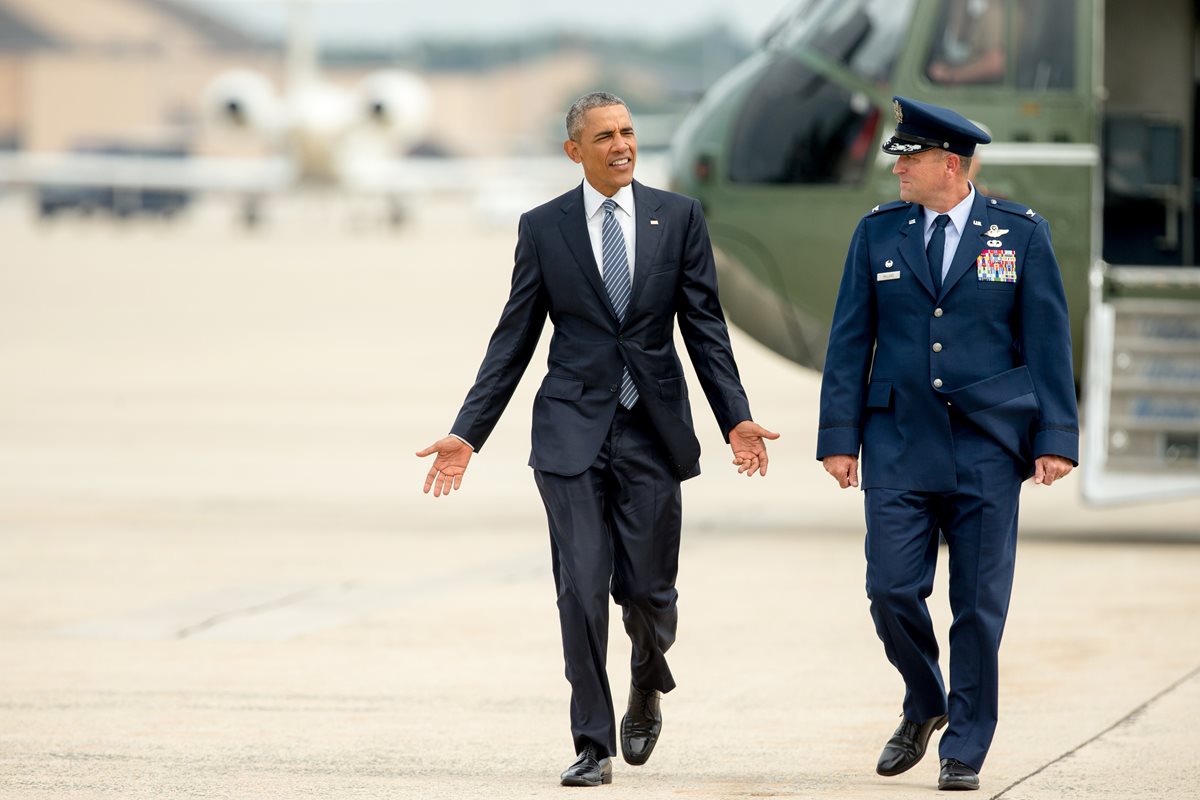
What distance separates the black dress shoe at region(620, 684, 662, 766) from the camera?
20.3ft

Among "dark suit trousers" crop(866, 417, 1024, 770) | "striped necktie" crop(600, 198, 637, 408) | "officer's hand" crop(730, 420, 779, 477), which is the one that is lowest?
"dark suit trousers" crop(866, 417, 1024, 770)

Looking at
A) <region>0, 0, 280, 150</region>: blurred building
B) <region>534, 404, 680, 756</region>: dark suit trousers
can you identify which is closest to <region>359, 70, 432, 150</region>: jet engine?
<region>0, 0, 280, 150</region>: blurred building

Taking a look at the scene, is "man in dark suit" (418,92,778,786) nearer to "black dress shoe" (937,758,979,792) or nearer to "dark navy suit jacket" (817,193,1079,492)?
"dark navy suit jacket" (817,193,1079,492)

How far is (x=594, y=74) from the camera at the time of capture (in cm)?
11712

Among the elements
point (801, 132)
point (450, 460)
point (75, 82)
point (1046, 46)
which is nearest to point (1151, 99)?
point (1046, 46)

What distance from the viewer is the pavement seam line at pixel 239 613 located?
8602 millimetres

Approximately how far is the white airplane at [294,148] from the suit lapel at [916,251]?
53.6 meters

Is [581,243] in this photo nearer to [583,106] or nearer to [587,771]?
[583,106]

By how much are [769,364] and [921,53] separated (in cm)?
1394

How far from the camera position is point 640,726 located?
20.4 feet

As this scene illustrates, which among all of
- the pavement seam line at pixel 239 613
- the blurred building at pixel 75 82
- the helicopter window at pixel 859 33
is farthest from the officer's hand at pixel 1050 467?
the blurred building at pixel 75 82

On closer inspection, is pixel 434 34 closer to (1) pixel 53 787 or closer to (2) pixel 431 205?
(2) pixel 431 205

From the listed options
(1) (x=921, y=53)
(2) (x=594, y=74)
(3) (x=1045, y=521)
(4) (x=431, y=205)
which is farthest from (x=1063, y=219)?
(2) (x=594, y=74)

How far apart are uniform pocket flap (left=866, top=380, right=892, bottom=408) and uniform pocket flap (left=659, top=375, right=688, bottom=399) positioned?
50 centimetres
